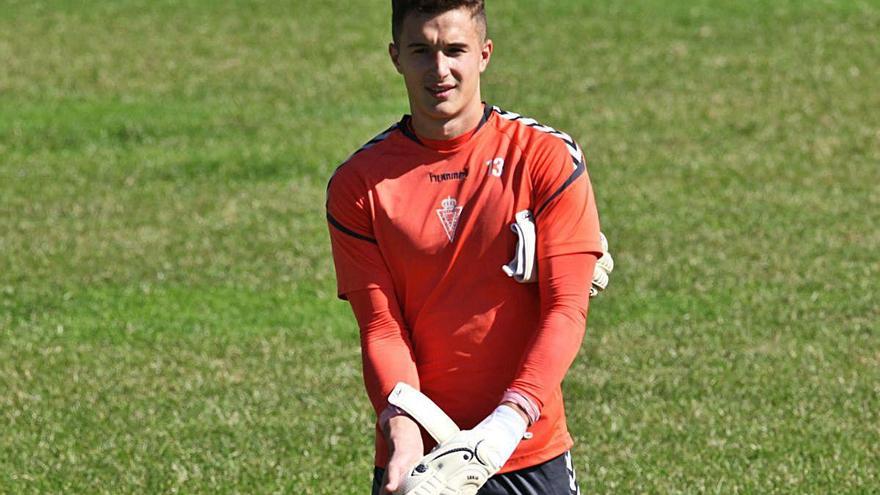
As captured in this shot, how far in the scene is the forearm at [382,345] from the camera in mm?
4770

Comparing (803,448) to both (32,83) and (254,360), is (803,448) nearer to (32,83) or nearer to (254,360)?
(254,360)

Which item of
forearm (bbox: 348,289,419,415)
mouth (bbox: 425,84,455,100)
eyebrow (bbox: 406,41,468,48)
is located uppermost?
eyebrow (bbox: 406,41,468,48)

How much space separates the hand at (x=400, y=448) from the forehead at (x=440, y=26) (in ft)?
3.67

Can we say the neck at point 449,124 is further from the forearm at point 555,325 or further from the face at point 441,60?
the forearm at point 555,325

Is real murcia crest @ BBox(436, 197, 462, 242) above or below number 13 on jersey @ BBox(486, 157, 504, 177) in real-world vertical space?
below

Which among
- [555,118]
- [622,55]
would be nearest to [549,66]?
[622,55]

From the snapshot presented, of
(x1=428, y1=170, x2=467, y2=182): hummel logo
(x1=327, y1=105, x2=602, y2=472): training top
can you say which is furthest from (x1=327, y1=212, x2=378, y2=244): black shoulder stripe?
(x1=428, y1=170, x2=467, y2=182): hummel logo

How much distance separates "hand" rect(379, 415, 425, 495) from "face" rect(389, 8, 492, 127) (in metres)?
0.94

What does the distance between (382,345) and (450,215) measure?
443mm

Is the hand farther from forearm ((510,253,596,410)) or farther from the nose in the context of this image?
the nose

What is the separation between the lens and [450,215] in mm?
4859

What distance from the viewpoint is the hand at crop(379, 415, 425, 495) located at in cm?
449

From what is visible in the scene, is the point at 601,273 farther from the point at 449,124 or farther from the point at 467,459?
the point at 467,459

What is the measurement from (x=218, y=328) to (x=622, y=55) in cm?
950
